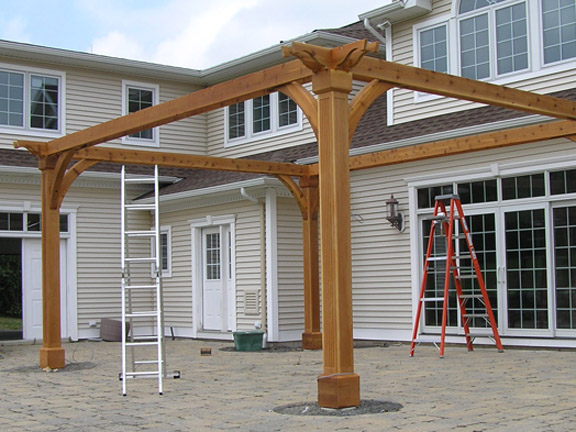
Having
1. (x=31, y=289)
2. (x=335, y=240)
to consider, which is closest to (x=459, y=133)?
(x=335, y=240)

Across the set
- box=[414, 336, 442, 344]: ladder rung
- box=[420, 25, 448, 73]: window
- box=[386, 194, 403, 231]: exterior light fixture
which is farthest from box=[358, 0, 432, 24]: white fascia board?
box=[414, 336, 442, 344]: ladder rung

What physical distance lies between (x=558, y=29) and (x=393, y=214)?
3452 millimetres

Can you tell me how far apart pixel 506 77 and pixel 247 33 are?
124 feet

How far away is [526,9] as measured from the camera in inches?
453

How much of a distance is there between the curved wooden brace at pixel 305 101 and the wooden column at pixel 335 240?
100 millimetres

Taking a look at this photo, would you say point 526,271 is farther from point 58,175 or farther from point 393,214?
point 58,175

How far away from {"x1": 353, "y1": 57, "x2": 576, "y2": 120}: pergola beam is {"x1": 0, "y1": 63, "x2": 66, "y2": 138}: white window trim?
10.3 metres

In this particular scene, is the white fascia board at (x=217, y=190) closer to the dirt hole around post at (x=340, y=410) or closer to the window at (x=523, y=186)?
the window at (x=523, y=186)

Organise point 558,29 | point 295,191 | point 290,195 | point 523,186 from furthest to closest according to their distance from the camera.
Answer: point 290,195 → point 295,191 → point 558,29 → point 523,186

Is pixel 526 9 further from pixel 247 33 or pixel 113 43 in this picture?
pixel 113 43

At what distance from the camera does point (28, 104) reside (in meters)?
15.2

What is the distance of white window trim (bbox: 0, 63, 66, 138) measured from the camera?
15039 millimetres

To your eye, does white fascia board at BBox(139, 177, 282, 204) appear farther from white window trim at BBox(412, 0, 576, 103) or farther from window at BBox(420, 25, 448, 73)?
window at BBox(420, 25, 448, 73)

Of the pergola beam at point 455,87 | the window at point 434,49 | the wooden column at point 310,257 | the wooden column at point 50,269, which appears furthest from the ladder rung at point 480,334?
the wooden column at point 50,269
